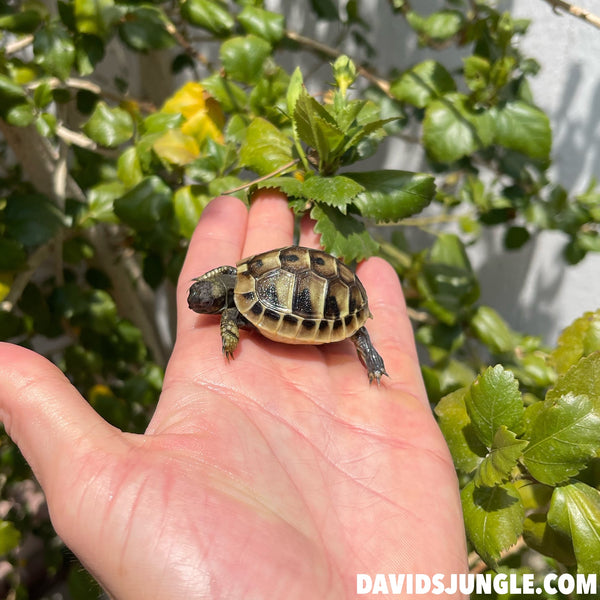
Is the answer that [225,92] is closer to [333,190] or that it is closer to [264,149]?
[264,149]

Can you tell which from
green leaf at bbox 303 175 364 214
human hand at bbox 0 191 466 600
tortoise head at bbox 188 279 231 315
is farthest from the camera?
tortoise head at bbox 188 279 231 315

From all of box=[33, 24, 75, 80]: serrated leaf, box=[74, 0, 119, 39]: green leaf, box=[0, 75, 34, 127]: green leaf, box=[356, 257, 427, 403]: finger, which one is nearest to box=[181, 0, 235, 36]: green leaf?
box=[74, 0, 119, 39]: green leaf

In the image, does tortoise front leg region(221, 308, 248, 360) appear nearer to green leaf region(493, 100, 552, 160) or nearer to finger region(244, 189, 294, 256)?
finger region(244, 189, 294, 256)

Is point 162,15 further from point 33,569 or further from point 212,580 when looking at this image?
point 33,569

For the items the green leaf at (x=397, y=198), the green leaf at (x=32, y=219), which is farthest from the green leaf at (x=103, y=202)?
the green leaf at (x=397, y=198)

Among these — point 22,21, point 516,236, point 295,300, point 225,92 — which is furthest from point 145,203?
point 516,236

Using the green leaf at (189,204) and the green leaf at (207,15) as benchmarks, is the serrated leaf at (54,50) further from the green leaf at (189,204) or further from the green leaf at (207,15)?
the green leaf at (189,204)
